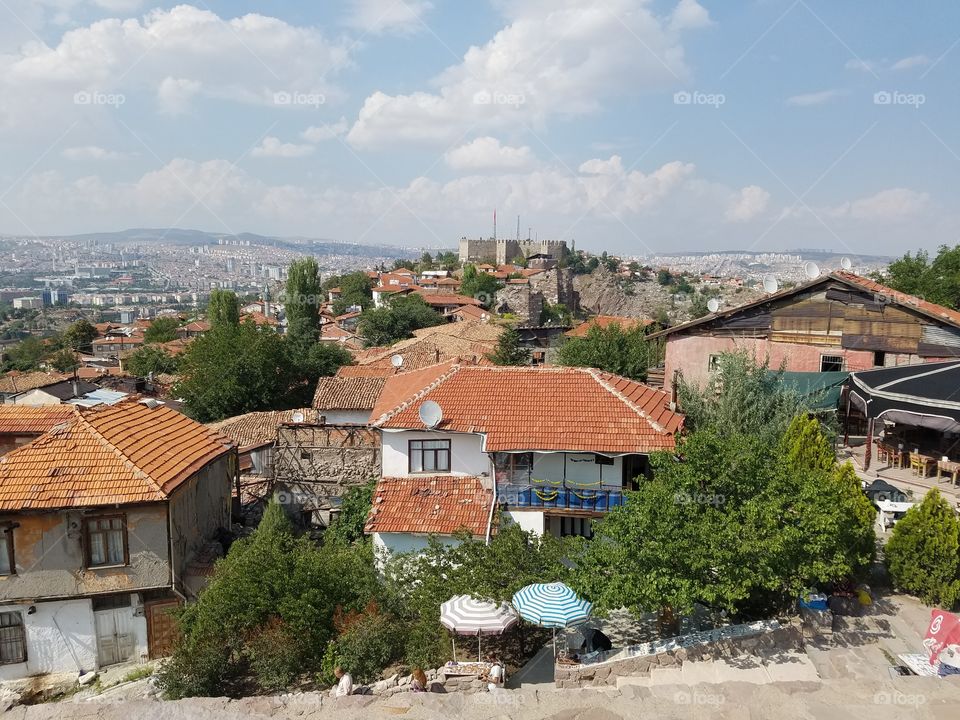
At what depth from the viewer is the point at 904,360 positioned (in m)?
20.2

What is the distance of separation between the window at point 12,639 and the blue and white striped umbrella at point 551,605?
397 inches

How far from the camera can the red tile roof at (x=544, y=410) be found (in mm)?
14875

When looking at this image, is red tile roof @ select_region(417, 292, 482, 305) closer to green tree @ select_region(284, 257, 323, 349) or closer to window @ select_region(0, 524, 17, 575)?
green tree @ select_region(284, 257, 323, 349)

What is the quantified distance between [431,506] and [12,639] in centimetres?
875

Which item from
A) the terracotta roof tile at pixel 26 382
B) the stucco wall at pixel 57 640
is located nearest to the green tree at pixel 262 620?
the stucco wall at pixel 57 640

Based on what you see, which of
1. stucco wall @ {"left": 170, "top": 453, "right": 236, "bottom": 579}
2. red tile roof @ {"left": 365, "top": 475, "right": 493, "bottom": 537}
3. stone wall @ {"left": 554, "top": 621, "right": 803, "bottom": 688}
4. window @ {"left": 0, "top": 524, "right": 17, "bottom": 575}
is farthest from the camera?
red tile roof @ {"left": 365, "top": 475, "right": 493, "bottom": 537}

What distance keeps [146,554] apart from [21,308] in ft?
740

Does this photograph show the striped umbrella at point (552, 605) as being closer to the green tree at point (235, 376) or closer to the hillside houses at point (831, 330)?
the hillside houses at point (831, 330)

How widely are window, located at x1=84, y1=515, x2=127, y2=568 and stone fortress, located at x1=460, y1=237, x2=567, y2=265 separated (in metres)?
109

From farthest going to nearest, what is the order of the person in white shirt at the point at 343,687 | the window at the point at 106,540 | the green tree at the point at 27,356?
1. the green tree at the point at 27,356
2. the window at the point at 106,540
3. the person in white shirt at the point at 343,687

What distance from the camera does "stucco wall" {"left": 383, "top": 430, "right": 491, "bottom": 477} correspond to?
15805mm

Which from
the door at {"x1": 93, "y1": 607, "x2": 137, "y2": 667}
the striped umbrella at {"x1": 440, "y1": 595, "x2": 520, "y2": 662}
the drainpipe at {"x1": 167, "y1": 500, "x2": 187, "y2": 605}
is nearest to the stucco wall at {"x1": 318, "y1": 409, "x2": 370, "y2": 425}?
the drainpipe at {"x1": 167, "y1": 500, "x2": 187, "y2": 605}

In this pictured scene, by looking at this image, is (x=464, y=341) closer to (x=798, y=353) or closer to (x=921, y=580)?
(x=798, y=353)

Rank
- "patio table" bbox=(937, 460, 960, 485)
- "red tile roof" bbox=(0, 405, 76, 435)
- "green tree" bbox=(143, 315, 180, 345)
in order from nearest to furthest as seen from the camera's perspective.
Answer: "patio table" bbox=(937, 460, 960, 485) → "red tile roof" bbox=(0, 405, 76, 435) → "green tree" bbox=(143, 315, 180, 345)
